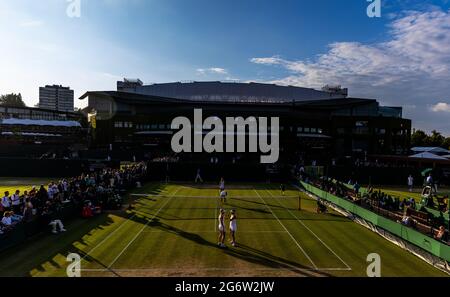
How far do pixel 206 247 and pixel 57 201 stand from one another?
10978mm

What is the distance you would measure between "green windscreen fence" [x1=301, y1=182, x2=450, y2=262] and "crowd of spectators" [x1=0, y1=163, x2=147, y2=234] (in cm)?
1743

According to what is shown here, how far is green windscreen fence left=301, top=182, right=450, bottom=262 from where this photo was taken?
1575 centimetres

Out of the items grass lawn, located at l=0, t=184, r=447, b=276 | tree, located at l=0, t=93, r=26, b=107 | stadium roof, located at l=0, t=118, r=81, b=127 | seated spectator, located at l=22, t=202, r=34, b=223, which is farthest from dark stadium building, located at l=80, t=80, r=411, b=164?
tree, located at l=0, t=93, r=26, b=107

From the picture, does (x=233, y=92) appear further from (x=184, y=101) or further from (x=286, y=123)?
(x=286, y=123)

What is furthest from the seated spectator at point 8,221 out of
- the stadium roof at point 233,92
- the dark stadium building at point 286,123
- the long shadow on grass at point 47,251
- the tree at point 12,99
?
the tree at point 12,99

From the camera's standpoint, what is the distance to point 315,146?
78.6 metres

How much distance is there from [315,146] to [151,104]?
3688 cm

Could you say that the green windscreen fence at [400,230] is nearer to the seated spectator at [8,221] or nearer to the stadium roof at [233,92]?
the seated spectator at [8,221]

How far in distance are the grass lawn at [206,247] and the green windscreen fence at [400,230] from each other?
687 mm

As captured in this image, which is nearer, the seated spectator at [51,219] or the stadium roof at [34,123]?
the seated spectator at [51,219]

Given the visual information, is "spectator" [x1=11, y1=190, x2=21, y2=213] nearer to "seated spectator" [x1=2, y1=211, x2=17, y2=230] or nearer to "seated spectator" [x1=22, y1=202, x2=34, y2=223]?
"seated spectator" [x1=22, y1=202, x2=34, y2=223]

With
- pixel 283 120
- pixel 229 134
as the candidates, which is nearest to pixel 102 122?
pixel 229 134

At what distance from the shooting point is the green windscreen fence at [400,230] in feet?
51.7
